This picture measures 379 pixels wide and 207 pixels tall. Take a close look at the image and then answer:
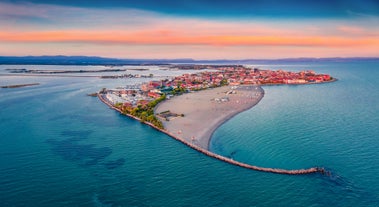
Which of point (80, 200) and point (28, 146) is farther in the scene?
point (28, 146)

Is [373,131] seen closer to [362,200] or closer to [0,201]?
[362,200]

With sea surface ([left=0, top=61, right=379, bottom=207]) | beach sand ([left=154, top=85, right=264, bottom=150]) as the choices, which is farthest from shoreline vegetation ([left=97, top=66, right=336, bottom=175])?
sea surface ([left=0, top=61, right=379, bottom=207])

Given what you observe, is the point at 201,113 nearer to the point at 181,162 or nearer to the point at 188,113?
the point at 188,113

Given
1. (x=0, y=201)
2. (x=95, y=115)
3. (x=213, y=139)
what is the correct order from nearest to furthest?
(x=0, y=201) → (x=213, y=139) → (x=95, y=115)

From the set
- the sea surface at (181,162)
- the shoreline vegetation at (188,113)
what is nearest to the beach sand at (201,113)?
the shoreline vegetation at (188,113)

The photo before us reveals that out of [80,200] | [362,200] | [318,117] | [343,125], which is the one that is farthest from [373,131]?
[80,200]

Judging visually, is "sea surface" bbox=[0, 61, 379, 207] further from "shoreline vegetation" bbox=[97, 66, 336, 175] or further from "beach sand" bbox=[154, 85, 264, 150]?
"beach sand" bbox=[154, 85, 264, 150]

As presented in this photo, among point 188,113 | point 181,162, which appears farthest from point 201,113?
point 181,162
